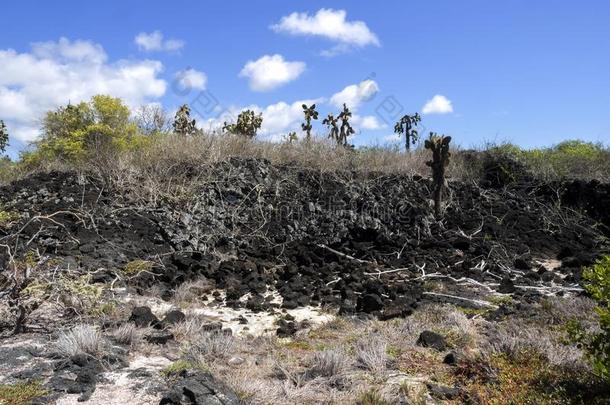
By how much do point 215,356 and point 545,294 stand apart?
5.19m

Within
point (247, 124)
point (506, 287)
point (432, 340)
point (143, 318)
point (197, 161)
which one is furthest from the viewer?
point (247, 124)

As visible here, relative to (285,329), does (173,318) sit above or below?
above

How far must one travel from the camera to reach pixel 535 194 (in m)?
14.3

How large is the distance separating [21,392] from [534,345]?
15.1 feet

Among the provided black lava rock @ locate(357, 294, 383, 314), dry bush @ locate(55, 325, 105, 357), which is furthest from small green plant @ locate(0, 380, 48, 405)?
black lava rock @ locate(357, 294, 383, 314)

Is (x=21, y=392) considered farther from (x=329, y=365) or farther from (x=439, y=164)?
(x=439, y=164)

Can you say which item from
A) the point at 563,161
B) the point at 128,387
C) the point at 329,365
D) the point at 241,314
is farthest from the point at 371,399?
the point at 563,161

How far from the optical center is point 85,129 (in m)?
16.4

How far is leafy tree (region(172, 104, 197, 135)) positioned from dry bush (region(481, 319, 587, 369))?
40.9 ft

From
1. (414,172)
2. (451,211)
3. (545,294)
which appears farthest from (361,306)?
(414,172)

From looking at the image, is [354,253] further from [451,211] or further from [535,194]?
[535,194]

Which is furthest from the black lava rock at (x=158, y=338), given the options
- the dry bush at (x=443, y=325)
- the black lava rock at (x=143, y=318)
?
the dry bush at (x=443, y=325)

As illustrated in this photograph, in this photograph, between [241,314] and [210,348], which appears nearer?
[210,348]

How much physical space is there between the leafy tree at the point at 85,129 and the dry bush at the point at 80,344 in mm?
11107
